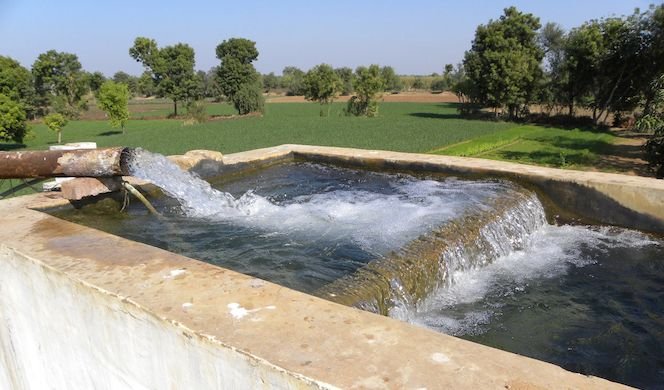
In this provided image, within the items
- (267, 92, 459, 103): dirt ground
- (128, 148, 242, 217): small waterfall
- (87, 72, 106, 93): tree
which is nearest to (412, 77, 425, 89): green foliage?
(267, 92, 459, 103): dirt ground

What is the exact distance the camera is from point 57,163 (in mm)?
3742

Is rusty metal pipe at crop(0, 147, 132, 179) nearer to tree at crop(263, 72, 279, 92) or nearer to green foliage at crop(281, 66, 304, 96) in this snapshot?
green foliage at crop(281, 66, 304, 96)

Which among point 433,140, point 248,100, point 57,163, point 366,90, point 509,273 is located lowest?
point 509,273

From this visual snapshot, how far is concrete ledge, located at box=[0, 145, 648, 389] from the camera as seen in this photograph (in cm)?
149

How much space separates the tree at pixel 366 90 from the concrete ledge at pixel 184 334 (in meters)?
29.6

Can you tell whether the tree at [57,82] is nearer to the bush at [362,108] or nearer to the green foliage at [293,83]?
the bush at [362,108]

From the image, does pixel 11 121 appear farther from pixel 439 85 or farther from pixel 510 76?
pixel 439 85

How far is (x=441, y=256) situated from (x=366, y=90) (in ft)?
97.0

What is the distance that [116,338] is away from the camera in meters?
2.02

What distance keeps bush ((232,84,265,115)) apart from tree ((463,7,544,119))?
16.9m

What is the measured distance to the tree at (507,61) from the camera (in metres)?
25.9

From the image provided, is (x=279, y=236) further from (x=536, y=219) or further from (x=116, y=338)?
(x=536, y=219)

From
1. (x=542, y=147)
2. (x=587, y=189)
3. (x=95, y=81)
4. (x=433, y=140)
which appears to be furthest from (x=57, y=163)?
(x=95, y=81)

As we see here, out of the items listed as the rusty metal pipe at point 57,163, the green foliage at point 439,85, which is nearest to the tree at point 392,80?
the green foliage at point 439,85
